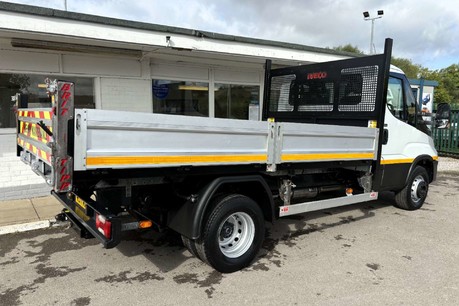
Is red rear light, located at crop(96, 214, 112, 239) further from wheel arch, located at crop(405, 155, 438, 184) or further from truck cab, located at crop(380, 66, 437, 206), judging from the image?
wheel arch, located at crop(405, 155, 438, 184)

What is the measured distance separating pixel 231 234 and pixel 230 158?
948 mm

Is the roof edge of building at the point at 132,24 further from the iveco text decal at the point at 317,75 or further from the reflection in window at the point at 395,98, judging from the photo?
the reflection in window at the point at 395,98

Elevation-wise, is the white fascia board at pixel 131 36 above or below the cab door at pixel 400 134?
above

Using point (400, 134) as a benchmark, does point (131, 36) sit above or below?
above

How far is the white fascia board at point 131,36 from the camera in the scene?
545 centimetres

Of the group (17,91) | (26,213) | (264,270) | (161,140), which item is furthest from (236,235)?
(17,91)

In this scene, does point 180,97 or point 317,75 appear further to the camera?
point 180,97

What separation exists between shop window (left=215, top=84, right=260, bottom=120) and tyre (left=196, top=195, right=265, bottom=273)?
5605 mm

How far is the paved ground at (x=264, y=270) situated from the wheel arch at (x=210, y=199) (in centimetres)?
60

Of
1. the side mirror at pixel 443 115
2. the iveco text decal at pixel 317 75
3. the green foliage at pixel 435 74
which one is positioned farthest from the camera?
the green foliage at pixel 435 74

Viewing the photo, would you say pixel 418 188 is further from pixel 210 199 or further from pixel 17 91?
pixel 17 91

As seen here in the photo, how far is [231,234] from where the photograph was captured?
4023mm

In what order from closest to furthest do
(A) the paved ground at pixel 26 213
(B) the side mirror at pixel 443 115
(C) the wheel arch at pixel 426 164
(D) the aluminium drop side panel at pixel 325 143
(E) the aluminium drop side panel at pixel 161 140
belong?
(E) the aluminium drop side panel at pixel 161 140 → (D) the aluminium drop side panel at pixel 325 143 → (A) the paved ground at pixel 26 213 → (C) the wheel arch at pixel 426 164 → (B) the side mirror at pixel 443 115

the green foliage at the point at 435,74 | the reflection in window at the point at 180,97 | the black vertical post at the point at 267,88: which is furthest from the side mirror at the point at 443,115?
the green foliage at the point at 435,74
